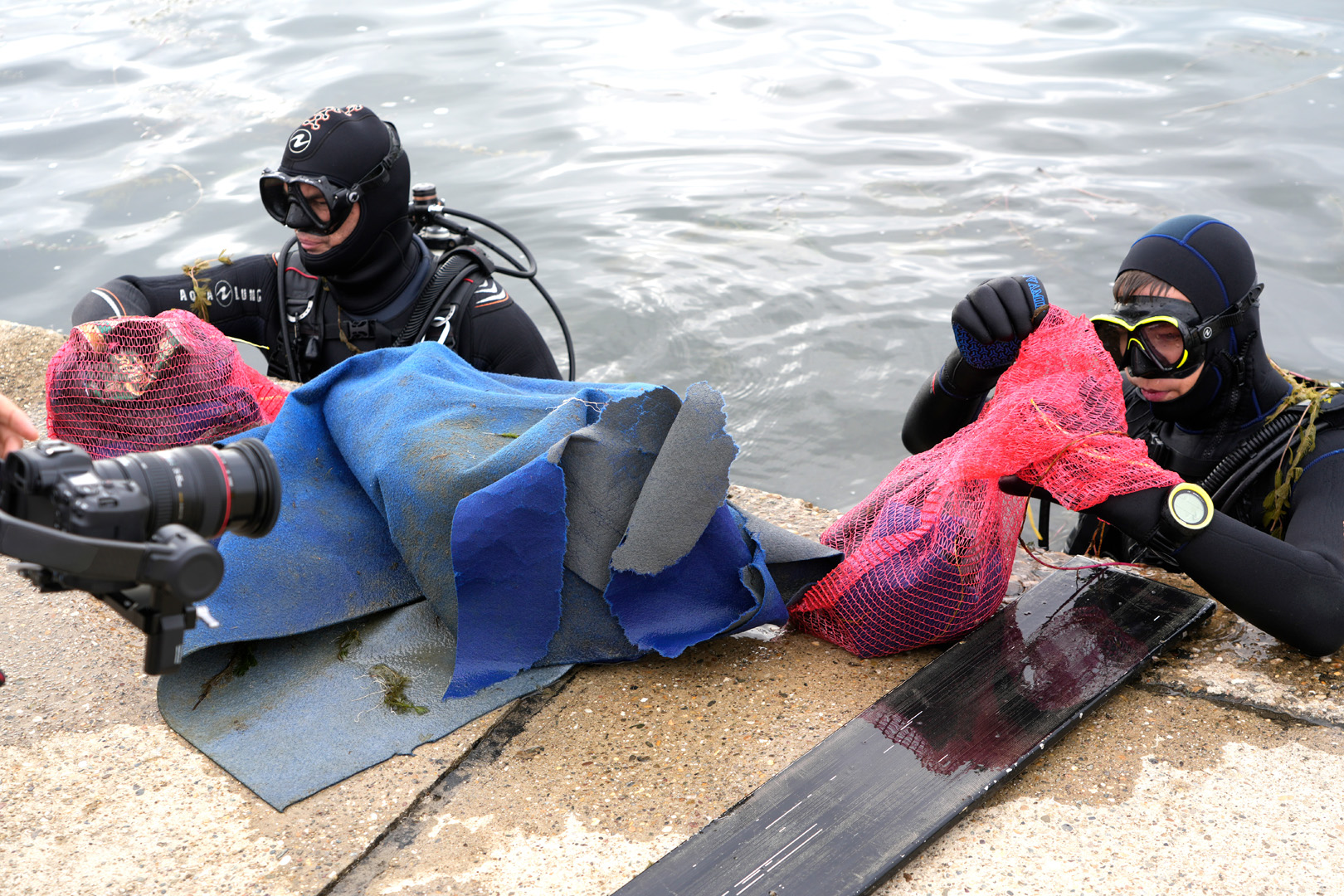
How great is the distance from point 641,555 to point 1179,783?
4.06 feet

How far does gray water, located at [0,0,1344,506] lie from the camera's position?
6.82m

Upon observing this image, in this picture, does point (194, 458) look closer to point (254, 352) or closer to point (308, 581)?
point (308, 581)

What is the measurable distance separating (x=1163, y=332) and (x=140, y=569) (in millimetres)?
2515

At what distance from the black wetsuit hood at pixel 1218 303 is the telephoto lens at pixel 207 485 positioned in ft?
7.63

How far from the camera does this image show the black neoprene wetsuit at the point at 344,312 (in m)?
3.78

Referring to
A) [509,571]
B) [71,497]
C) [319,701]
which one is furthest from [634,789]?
[71,497]

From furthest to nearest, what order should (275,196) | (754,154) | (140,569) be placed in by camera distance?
(754,154) → (275,196) → (140,569)

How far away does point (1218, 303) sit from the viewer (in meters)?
2.75

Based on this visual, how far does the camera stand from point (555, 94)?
34.6ft

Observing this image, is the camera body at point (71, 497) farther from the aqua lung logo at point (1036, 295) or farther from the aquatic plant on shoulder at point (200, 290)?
the aquatic plant on shoulder at point (200, 290)

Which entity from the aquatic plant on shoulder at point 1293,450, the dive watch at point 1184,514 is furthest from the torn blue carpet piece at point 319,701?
the aquatic plant on shoulder at point 1293,450

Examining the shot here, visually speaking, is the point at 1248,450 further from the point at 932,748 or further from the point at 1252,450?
the point at 932,748

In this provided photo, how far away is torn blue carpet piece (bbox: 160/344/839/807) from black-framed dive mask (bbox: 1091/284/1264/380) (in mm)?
1022

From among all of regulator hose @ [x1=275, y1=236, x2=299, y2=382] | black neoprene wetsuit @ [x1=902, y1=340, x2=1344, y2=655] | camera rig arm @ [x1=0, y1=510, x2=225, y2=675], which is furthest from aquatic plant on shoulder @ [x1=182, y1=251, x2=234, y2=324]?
black neoprene wetsuit @ [x1=902, y1=340, x2=1344, y2=655]
